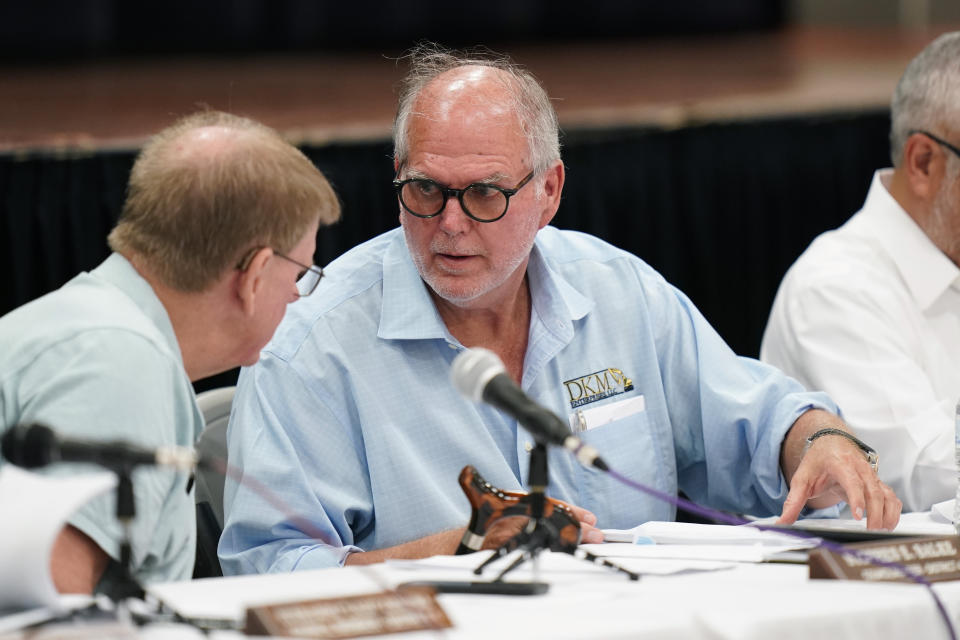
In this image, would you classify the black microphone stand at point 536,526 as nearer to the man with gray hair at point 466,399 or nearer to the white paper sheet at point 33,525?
the man with gray hair at point 466,399

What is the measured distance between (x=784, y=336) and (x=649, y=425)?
65cm

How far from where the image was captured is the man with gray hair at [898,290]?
2838 millimetres

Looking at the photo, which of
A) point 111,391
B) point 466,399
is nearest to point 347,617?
point 111,391

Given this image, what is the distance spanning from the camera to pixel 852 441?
92.4 inches

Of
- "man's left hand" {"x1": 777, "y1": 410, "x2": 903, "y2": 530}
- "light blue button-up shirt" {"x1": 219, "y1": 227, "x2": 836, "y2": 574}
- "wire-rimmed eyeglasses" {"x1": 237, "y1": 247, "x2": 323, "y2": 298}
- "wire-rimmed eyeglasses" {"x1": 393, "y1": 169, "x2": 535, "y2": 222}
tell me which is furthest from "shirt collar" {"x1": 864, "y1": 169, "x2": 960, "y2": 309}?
"wire-rimmed eyeglasses" {"x1": 237, "y1": 247, "x2": 323, "y2": 298}

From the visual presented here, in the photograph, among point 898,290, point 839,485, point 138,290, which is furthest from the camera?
point 898,290

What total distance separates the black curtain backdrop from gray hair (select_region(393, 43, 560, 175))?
4.55ft

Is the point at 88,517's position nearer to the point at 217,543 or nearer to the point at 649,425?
the point at 217,543

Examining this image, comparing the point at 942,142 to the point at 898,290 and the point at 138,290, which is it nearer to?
the point at 898,290

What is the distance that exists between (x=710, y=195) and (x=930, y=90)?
1.41 meters

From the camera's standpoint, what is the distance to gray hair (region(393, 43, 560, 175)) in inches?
96.7

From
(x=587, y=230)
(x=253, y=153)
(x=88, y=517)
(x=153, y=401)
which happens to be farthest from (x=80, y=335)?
(x=587, y=230)

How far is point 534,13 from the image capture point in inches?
360

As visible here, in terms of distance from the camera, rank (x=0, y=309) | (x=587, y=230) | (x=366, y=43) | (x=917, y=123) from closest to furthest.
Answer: (x=917, y=123) < (x=0, y=309) < (x=587, y=230) < (x=366, y=43)
